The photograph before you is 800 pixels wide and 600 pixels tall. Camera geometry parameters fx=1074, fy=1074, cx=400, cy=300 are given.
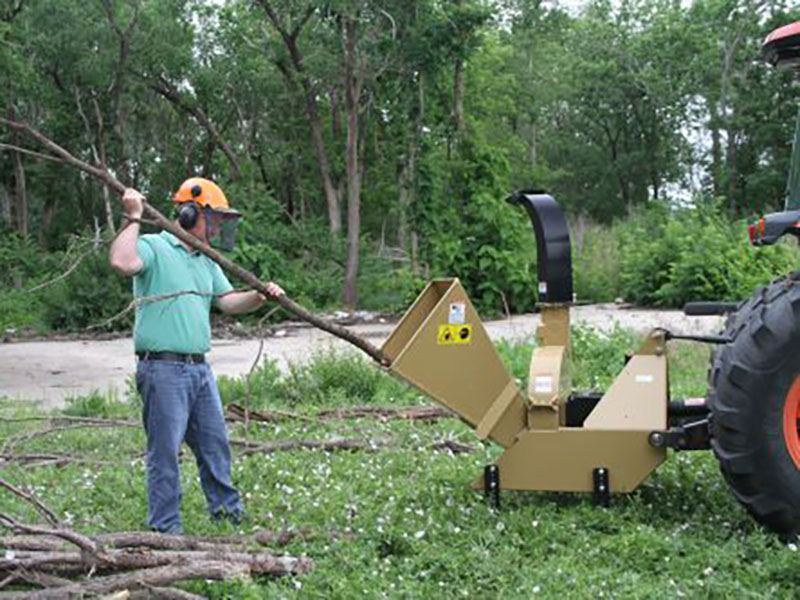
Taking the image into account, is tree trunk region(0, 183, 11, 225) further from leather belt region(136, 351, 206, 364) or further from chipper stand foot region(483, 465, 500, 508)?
chipper stand foot region(483, 465, 500, 508)

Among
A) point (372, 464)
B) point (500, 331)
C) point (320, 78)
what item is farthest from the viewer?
point (320, 78)

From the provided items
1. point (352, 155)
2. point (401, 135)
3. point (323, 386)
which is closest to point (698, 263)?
point (352, 155)

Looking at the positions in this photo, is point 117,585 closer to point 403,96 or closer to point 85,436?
point 85,436

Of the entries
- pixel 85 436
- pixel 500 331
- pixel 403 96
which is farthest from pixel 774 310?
pixel 403 96

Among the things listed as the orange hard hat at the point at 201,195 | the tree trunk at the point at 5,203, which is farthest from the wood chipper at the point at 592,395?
the tree trunk at the point at 5,203

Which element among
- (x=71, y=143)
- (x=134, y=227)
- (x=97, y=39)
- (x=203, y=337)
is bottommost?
(x=203, y=337)

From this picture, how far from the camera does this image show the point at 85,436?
27.5ft

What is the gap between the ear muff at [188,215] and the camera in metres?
5.44

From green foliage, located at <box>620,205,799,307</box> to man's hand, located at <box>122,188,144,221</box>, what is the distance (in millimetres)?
14435

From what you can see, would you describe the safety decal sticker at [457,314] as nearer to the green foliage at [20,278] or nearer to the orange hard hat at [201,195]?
the orange hard hat at [201,195]

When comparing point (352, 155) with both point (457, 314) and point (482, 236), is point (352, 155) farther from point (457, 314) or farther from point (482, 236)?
point (457, 314)

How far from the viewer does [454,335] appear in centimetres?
544

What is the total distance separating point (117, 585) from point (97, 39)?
2855 centimetres

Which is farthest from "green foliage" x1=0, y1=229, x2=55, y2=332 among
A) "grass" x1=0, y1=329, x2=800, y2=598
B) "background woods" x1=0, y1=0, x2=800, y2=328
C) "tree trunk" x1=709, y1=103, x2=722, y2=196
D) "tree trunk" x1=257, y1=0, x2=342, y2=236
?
"tree trunk" x1=709, y1=103, x2=722, y2=196
